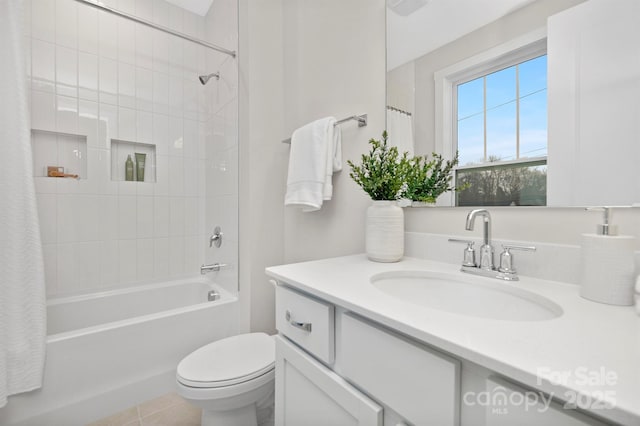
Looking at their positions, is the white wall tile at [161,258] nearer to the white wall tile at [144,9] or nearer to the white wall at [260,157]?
the white wall at [260,157]

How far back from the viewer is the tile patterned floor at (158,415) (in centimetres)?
131

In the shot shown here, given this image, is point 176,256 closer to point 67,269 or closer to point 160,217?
point 160,217

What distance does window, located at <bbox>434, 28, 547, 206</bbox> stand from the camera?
771 mm

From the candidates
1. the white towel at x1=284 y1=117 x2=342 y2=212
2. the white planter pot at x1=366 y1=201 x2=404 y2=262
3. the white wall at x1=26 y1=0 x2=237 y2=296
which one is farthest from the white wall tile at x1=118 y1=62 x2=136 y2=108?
the white planter pot at x1=366 y1=201 x2=404 y2=262

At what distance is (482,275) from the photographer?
783 millimetres

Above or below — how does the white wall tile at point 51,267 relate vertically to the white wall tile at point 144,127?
below

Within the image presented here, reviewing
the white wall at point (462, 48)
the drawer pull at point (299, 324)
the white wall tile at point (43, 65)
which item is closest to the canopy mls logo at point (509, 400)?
the drawer pull at point (299, 324)

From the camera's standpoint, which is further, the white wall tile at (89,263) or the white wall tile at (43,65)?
the white wall tile at (89,263)

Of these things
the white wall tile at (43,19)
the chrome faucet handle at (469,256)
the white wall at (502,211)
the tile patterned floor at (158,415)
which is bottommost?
the tile patterned floor at (158,415)

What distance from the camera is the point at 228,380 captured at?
104 cm

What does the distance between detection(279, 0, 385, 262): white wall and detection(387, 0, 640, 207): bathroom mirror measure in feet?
0.46

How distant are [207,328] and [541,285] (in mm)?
1558

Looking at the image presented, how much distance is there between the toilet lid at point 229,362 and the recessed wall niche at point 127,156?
1452 mm

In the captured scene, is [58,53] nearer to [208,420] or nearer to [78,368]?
[78,368]
